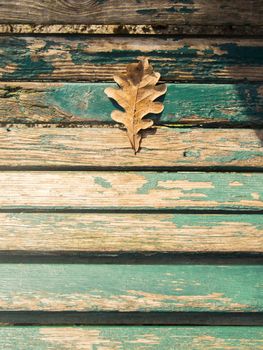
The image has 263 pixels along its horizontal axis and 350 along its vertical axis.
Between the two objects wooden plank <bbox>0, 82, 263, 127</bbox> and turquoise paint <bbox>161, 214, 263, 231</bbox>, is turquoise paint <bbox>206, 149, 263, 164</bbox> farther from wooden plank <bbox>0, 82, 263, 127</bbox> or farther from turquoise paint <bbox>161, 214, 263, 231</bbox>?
turquoise paint <bbox>161, 214, 263, 231</bbox>

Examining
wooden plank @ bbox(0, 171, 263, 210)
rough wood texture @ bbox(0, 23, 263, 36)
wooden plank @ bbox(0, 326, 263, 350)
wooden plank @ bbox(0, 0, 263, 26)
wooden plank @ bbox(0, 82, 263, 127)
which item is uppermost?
wooden plank @ bbox(0, 0, 263, 26)

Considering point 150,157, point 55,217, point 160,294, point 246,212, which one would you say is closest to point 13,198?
point 55,217

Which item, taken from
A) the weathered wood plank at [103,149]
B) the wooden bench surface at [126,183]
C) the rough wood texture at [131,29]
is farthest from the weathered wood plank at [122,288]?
the rough wood texture at [131,29]

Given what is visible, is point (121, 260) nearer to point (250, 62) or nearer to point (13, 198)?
point (13, 198)

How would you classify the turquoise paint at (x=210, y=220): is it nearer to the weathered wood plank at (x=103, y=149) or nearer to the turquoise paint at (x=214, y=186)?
the turquoise paint at (x=214, y=186)

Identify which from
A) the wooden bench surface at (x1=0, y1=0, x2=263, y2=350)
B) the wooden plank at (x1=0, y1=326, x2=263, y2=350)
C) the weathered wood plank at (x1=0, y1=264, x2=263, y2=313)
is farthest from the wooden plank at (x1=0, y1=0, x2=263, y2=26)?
the wooden plank at (x1=0, y1=326, x2=263, y2=350)

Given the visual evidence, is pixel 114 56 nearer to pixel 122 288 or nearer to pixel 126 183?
pixel 126 183
